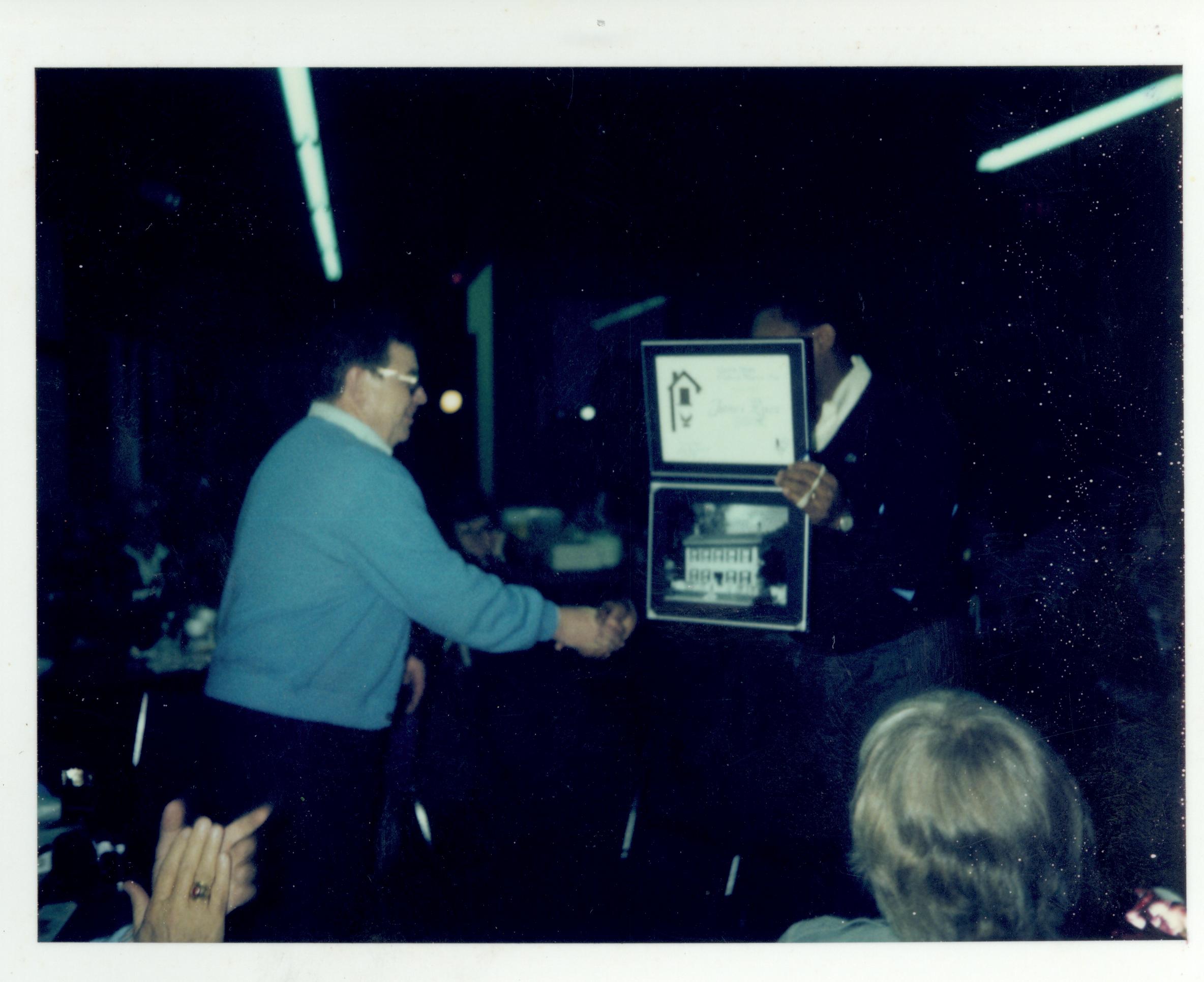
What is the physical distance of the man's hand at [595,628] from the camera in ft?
5.44

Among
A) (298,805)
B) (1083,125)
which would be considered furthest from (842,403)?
(298,805)

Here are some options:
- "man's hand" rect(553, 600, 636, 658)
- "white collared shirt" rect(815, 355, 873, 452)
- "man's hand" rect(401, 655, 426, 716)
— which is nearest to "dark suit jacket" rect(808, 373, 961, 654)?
"white collared shirt" rect(815, 355, 873, 452)

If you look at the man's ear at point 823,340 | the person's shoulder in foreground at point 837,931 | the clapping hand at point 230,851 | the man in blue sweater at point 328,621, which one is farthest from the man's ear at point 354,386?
the person's shoulder in foreground at point 837,931

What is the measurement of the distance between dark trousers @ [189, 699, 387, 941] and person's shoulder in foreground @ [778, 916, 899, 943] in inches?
33.4

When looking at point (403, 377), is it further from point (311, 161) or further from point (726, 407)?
point (726, 407)

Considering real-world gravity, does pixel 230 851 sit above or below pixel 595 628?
below

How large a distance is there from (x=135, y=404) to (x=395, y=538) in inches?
22.4

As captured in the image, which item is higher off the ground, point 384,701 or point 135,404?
point 135,404

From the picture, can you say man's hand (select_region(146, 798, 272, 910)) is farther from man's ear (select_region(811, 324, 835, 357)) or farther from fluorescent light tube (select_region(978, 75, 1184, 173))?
fluorescent light tube (select_region(978, 75, 1184, 173))

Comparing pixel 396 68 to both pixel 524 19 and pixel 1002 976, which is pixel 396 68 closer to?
pixel 524 19

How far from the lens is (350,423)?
155 cm

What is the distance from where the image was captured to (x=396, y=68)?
4.76 ft

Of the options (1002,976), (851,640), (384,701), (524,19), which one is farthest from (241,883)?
(524,19)

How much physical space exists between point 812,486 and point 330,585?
40.6 inches
